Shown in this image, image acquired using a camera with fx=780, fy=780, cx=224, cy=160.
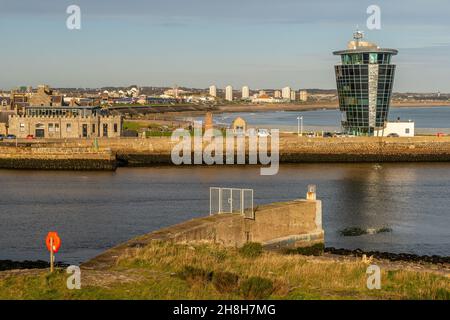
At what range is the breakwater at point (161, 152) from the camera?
74.0m

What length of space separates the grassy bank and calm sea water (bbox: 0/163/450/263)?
1179 cm

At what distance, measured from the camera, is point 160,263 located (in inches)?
815

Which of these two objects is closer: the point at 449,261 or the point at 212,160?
the point at 449,261

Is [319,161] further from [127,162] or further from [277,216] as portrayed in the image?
[277,216]

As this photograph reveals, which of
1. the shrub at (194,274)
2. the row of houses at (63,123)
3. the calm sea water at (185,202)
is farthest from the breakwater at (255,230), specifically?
the row of houses at (63,123)

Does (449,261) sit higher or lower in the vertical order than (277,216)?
lower

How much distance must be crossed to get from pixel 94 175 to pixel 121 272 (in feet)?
159

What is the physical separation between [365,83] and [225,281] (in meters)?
71.9

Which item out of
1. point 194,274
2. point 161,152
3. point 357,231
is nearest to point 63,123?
point 161,152

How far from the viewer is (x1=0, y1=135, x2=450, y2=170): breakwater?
74000 millimetres

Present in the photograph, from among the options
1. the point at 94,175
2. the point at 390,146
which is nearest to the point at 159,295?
the point at 94,175

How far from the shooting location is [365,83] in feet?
285

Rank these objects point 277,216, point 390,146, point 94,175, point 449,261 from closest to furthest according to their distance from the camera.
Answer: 1. point 277,216
2. point 449,261
3. point 94,175
4. point 390,146

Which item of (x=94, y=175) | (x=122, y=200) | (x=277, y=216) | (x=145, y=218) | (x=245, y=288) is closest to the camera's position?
(x=245, y=288)
